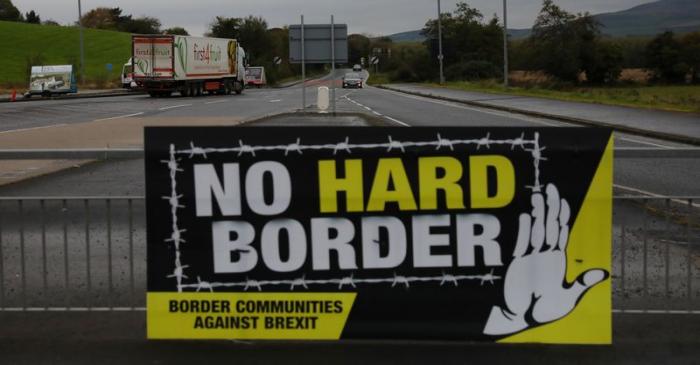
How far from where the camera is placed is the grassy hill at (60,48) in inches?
3728

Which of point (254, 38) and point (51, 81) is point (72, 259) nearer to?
point (51, 81)

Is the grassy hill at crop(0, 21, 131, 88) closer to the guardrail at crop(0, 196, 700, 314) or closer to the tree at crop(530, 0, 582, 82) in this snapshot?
the tree at crop(530, 0, 582, 82)

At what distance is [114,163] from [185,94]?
41091 mm

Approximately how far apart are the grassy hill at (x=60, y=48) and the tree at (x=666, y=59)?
48.7 m

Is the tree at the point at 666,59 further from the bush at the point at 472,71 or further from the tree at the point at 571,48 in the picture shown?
the bush at the point at 472,71

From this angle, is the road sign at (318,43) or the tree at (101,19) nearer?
the road sign at (318,43)

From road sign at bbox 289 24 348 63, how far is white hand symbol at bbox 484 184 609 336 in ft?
96.3

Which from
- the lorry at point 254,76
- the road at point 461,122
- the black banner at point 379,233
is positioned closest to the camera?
the black banner at point 379,233

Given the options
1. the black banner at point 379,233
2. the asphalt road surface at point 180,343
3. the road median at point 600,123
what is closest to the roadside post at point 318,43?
the road median at point 600,123

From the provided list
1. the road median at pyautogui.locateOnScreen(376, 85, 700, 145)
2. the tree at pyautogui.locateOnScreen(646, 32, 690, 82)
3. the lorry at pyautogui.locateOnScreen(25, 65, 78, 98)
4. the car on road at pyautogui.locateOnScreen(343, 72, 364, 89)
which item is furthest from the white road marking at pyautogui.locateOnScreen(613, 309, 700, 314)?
the tree at pyautogui.locateOnScreen(646, 32, 690, 82)

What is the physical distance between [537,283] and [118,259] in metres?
3.70

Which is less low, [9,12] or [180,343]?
[9,12]

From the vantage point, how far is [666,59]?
3364 inches

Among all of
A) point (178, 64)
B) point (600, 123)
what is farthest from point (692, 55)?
point (600, 123)
